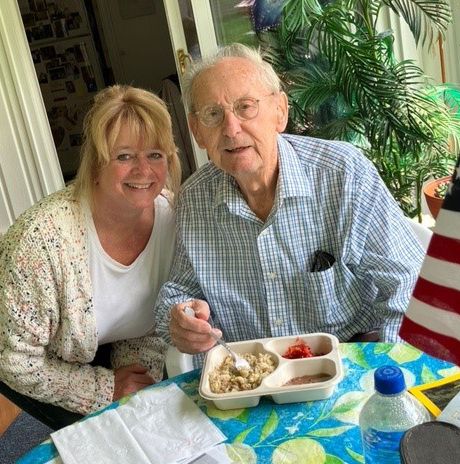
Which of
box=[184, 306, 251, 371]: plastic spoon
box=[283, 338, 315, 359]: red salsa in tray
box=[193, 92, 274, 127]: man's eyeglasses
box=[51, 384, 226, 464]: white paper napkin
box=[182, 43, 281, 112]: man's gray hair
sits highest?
box=[182, 43, 281, 112]: man's gray hair

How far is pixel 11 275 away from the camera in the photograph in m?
1.52

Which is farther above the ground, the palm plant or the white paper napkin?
the palm plant

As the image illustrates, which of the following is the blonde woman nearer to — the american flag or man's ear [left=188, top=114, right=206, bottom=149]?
man's ear [left=188, top=114, right=206, bottom=149]

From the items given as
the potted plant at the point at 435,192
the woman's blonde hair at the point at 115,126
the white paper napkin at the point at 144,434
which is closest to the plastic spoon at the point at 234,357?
the white paper napkin at the point at 144,434

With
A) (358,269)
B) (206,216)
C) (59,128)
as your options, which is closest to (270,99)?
Answer: (206,216)

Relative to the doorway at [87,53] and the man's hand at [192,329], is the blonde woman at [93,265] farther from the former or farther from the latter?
the doorway at [87,53]

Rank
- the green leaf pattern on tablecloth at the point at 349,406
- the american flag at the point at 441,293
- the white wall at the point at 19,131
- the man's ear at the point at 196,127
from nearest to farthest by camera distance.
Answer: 1. the american flag at the point at 441,293
2. the green leaf pattern on tablecloth at the point at 349,406
3. the man's ear at the point at 196,127
4. the white wall at the point at 19,131

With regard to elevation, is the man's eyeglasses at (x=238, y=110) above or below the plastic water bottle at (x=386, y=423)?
above

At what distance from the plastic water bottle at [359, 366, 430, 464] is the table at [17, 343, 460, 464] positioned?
80 millimetres

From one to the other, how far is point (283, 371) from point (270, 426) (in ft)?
0.42

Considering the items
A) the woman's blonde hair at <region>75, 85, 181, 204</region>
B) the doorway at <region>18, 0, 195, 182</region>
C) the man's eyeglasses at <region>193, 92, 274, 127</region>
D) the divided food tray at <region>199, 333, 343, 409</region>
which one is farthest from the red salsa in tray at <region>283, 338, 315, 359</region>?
the doorway at <region>18, 0, 195, 182</region>

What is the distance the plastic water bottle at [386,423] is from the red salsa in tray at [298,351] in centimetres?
30

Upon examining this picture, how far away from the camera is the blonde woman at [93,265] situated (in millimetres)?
1537

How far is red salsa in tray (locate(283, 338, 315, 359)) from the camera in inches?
47.1
